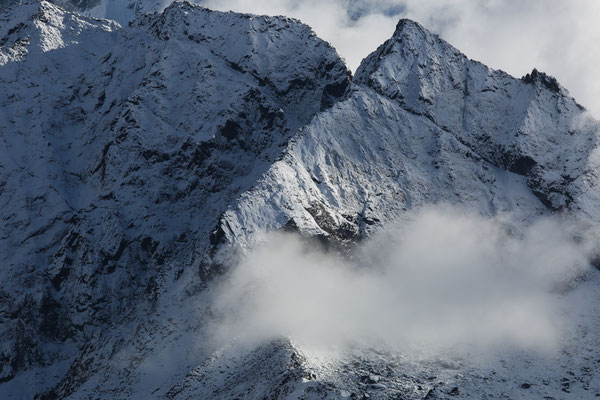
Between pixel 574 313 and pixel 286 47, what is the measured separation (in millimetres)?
97029

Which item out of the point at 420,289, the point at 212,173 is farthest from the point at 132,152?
the point at 420,289

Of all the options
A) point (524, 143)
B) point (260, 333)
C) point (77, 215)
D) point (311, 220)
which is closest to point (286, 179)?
point (311, 220)

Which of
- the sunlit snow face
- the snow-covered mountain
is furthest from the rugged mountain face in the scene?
the sunlit snow face

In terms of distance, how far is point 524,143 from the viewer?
549ft

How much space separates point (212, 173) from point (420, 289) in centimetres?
4960

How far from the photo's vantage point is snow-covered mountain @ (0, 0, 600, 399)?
130m

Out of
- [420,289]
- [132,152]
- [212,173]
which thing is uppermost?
[212,173]

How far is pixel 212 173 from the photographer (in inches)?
6353

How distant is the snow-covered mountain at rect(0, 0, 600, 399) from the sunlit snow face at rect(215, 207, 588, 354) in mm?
4276

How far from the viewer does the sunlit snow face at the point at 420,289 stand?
124875 mm

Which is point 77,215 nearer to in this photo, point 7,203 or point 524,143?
point 7,203

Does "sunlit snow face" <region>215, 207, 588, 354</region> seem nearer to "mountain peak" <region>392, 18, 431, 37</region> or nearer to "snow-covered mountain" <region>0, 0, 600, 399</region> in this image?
"snow-covered mountain" <region>0, 0, 600, 399</region>

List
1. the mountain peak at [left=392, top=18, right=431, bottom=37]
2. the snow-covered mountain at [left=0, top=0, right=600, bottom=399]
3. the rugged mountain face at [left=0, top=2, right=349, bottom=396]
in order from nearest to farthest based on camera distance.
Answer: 1. the snow-covered mountain at [left=0, top=0, right=600, bottom=399]
2. the rugged mountain face at [left=0, top=2, right=349, bottom=396]
3. the mountain peak at [left=392, top=18, right=431, bottom=37]

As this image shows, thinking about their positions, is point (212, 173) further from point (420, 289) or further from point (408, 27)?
point (408, 27)
